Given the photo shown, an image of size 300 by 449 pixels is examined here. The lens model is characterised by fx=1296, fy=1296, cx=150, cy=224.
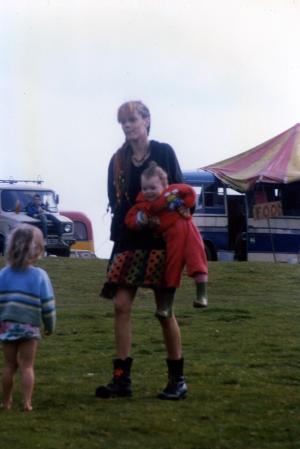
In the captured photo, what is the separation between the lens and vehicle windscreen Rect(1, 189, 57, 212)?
114ft

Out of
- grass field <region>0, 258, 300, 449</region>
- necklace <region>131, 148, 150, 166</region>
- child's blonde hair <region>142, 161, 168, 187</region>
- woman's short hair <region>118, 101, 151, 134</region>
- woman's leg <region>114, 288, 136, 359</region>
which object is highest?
woman's short hair <region>118, 101, 151, 134</region>

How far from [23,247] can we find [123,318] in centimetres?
95

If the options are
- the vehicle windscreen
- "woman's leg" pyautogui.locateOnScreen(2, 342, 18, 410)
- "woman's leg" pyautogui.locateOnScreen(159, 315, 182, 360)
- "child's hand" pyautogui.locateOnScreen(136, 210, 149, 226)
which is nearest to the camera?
"woman's leg" pyautogui.locateOnScreen(2, 342, 18, 410)

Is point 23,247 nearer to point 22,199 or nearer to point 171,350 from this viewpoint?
point 171,350

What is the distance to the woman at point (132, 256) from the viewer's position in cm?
774

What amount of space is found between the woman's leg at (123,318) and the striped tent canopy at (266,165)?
22604mm

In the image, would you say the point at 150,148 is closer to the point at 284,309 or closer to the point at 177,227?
the point at 177,227

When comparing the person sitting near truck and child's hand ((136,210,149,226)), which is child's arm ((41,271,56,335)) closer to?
child's hand ((136,210,149,226))

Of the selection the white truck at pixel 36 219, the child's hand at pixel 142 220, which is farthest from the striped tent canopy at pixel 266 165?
the child's hand at pixel 142 220

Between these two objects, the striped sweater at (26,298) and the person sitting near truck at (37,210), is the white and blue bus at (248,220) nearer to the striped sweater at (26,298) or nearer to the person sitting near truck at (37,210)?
the person sitting near truck at (37,210)

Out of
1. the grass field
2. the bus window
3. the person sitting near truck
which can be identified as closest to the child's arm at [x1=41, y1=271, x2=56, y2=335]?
the grass field

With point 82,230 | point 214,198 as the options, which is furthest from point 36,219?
point 82,230

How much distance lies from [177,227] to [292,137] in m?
24.7

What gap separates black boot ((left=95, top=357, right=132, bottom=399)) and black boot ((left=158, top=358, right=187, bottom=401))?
21 cm
